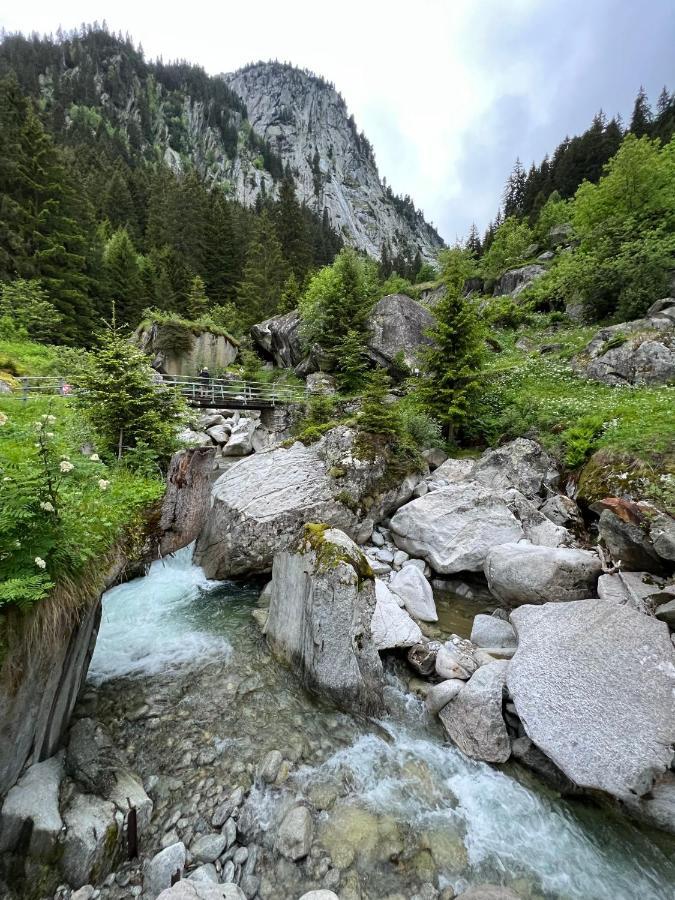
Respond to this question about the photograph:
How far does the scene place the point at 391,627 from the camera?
6723 mm

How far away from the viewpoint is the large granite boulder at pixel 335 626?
548 centimetres

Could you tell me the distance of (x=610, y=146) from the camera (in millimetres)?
52938

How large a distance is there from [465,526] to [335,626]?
4.98 meters

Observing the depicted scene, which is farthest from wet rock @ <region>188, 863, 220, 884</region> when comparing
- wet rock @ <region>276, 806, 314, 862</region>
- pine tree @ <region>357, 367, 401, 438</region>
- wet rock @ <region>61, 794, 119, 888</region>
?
pine tree @ <region>357, 367, 401, 438</region>

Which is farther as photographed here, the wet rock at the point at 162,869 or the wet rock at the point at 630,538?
the wet rock at the point at 630,538

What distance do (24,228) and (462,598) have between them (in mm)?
32697

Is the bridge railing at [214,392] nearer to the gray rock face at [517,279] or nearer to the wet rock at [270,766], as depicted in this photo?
the wet rock at [270,766]

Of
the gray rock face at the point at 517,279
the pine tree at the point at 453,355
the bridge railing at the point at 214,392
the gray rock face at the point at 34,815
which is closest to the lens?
the gray rock face at the point at 34,815

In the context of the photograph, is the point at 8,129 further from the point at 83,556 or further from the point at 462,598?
the point at 462,598

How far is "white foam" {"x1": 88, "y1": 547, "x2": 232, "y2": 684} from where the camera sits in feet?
19.8

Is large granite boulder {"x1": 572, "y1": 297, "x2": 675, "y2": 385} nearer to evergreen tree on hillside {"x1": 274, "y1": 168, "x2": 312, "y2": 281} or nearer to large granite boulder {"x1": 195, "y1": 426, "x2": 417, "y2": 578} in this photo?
large granite boulder {"x1": 195, "y1": 426, "x2": 417, "y2": 578}

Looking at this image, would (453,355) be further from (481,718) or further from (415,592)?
(481,718)

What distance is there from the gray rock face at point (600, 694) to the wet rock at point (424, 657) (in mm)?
1362

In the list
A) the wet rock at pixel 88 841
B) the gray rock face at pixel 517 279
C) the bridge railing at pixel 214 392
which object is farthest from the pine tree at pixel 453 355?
the gray rock face at pixel 517 279
